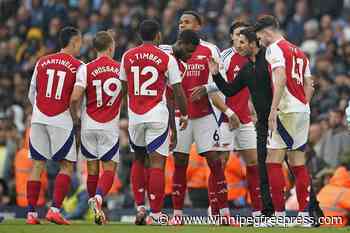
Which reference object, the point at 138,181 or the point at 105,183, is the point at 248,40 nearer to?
the point at 138,181

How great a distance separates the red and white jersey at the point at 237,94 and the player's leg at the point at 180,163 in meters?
0.59

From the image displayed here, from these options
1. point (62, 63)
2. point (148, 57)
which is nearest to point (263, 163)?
point (148, 57)

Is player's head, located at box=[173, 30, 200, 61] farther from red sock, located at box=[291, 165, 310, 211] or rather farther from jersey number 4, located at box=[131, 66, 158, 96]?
red sock, located at box=[291, 165, 310, 211]

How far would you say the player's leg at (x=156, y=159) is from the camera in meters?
16.4

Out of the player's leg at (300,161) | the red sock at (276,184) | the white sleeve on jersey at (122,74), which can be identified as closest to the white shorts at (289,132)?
the player's leg at (300,161)

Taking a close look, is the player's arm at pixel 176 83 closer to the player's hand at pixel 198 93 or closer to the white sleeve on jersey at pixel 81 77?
the player's hand at pixel 198 93

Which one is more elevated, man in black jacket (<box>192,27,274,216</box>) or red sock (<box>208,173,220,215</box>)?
man in black jacket (<box>192,27,274,216</box>)

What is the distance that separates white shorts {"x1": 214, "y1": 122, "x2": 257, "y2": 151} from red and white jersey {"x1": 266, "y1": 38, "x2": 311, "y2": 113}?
40.0 inches

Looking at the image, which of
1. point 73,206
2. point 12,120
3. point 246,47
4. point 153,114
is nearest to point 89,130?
point 153,114

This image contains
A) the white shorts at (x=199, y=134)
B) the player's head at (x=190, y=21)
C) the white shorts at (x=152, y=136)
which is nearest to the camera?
the white shorts at (x=152, y=136)

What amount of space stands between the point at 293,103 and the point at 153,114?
174cm

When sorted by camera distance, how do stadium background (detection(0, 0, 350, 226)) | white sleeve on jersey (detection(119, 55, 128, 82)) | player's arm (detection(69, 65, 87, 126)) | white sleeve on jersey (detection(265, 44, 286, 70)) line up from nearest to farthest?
1. white sleeve on jersey (detection(265, 44, 286, 70))
2. white sleeve on jersey (detection(119, 55, 128, 82))
3. player's arm (detection(69, 65, 87, 126))
4. stadium background (detection(0, 0, 350, 226))

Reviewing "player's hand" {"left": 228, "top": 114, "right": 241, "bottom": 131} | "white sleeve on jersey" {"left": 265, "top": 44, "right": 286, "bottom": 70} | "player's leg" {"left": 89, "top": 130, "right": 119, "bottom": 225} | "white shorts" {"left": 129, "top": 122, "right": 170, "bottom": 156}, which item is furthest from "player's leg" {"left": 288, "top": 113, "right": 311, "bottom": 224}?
"player's leg" {"left": 89, "top": 130, "right": 119, "bottom": 225}

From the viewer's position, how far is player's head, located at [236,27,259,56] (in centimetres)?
1662
